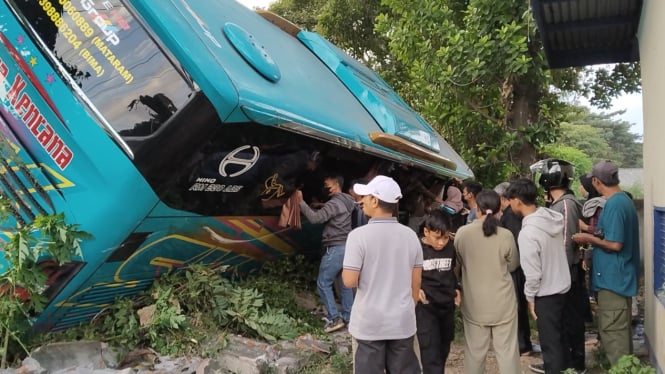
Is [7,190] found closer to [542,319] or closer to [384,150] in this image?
[384,150]

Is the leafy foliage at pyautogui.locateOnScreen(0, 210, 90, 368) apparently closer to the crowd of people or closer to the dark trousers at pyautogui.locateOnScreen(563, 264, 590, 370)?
the crowd of people

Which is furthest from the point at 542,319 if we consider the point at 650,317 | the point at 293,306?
the point at 293,306

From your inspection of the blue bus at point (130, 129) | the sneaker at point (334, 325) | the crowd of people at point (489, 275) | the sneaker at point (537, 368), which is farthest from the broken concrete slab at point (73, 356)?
the sneaker at point (537, 368)

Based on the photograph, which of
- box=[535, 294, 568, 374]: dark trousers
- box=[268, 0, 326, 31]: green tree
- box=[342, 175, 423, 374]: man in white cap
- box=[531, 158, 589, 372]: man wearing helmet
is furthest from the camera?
box=[268, 0, 326, 31]: green tree

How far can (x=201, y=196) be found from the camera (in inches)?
151

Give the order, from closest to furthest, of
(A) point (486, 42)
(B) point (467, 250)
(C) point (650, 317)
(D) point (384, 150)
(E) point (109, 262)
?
(E) point (109, 262)
(B) point (467, 250)
(C) point (650, 317)
(D) point (384, 150)
(A) point (486, 42)

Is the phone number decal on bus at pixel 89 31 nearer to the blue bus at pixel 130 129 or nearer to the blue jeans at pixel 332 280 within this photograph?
the blue bus at pixel 130 129

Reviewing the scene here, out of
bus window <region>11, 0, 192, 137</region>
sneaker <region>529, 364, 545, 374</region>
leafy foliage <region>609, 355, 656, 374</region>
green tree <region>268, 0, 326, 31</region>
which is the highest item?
green tree <region>268, 0, 326, 31</region>

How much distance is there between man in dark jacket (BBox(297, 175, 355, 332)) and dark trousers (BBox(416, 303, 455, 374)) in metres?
1.21

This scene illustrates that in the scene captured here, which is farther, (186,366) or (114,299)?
(114,299)

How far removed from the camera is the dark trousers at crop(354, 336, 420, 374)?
10.8 feet

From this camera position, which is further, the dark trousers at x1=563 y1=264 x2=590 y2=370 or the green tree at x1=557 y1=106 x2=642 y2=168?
the green tree at x1=557 y1=106 x2=642 y2=168

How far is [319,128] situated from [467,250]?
1.29m

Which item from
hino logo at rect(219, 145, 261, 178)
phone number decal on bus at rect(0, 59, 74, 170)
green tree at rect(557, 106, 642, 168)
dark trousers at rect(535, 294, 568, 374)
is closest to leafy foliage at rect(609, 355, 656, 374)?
Result: dark trousers at rect(535, 294, 568, 374)
